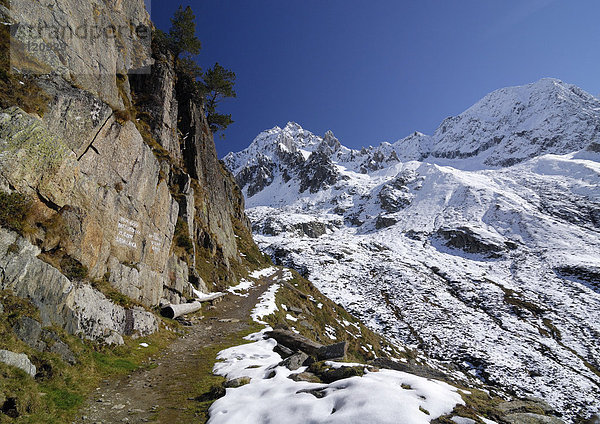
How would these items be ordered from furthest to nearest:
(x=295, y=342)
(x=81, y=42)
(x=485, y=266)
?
(x=485, y=266) → (x=81, y=42) → (x=295, y=342)

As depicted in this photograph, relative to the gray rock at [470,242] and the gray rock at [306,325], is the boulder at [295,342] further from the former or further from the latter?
the gray rock at [470,242]

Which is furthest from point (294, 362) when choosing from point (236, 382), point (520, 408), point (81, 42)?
point (81, 42)

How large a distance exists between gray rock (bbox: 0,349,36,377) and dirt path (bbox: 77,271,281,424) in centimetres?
185

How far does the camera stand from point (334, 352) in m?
12.7

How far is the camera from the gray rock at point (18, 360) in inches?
289

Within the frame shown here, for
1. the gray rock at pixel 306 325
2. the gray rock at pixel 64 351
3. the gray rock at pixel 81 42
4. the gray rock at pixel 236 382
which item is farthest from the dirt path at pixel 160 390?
the gray rock at pixel 81 42

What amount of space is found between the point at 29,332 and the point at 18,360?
1.39m

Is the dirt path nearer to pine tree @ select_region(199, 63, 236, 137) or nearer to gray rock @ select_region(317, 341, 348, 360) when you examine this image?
gray rock @ select_region(317, 341, 348, 360)

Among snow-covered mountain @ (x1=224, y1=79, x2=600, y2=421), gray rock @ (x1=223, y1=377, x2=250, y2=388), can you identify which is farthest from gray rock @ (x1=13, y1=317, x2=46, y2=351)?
snow-covered mountain @ (x1=224, y1=79, x2=600, y2=421)

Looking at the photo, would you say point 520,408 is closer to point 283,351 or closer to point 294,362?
point 294,362

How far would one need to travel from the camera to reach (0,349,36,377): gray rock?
289 inches

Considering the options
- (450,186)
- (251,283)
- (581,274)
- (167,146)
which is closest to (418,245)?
(581,274)

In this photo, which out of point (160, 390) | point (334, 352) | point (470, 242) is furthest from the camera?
point (470, 242)

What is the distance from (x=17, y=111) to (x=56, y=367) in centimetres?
1028
